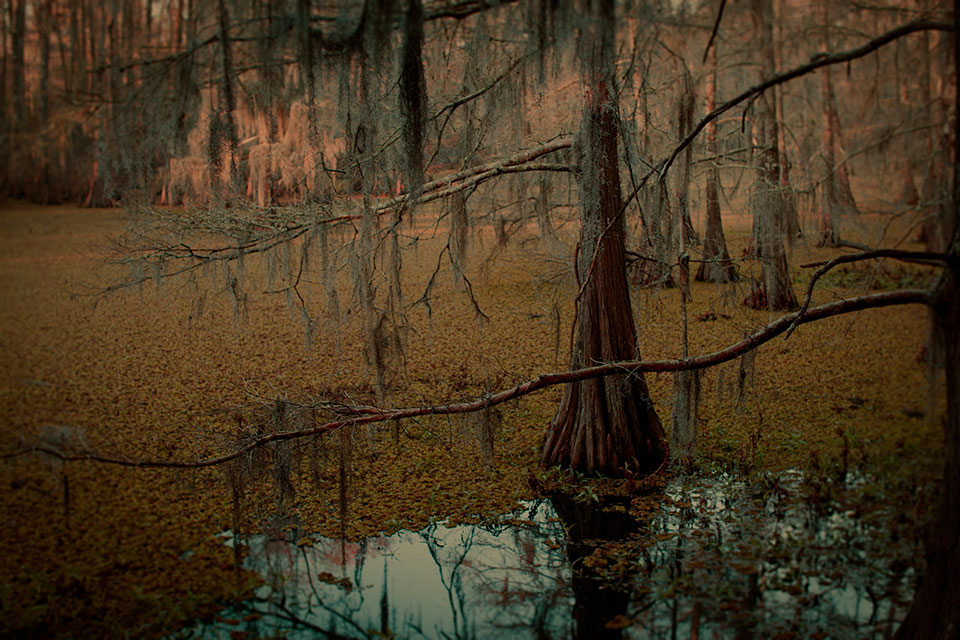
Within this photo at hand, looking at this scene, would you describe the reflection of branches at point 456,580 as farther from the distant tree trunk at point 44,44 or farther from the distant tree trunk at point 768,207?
the distant tree trunk at point 44,44

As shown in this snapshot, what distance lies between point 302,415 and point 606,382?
1753 millimetres

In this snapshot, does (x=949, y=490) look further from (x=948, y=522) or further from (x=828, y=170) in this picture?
(x=828, y=170)

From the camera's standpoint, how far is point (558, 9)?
2730 mm

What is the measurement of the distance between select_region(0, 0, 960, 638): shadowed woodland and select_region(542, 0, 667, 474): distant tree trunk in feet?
0.08

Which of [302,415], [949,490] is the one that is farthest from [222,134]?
[949,490]

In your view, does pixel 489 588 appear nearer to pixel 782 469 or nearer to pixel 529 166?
pixel 782 469

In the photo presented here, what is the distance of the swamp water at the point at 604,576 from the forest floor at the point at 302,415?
21 cm

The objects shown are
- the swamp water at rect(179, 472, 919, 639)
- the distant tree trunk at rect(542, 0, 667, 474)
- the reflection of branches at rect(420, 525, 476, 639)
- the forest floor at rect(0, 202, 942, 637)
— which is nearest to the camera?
the swamp water at rect(179, 472, 919, 639)

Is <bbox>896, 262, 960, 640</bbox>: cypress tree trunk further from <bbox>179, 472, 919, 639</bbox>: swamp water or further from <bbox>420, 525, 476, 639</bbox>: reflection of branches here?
<bbox>420, 525, 476, 639</bbox>: reflection of branches

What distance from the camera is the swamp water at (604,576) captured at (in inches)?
126

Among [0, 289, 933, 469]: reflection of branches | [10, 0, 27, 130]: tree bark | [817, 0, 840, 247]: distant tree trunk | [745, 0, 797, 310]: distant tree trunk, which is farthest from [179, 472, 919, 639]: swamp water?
[10, 0, 27, 130]: tree bark

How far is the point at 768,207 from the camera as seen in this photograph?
258 inches

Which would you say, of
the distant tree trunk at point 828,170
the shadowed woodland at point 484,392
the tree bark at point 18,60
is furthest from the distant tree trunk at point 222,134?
the tree bark at point 18,60

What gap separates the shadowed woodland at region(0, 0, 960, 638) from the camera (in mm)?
3066
